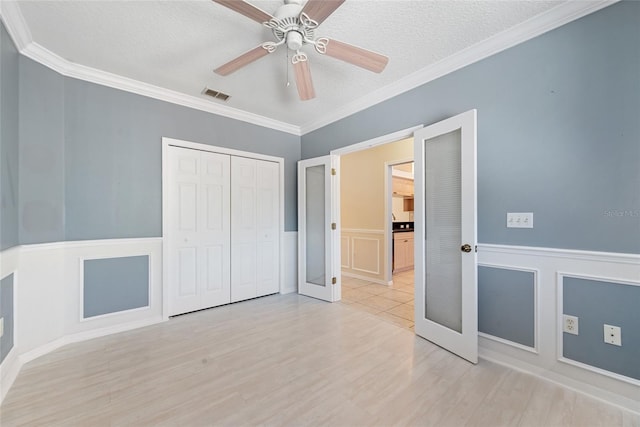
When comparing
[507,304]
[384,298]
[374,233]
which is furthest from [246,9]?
[374,233]

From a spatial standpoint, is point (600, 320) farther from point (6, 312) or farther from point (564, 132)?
point (6, 312)

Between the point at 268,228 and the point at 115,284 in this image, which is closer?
the point at 115,284

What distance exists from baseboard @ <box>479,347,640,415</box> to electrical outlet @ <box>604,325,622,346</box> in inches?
12.6

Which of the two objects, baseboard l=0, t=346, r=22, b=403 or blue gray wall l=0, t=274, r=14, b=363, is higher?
blue gray wall l=0, t=274, r=14, b=363

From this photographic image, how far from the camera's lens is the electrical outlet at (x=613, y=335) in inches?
67.3

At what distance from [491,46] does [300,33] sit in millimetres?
1632

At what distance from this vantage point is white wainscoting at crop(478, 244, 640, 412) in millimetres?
1686

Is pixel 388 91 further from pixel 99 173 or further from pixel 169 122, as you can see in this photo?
pixel 99 173

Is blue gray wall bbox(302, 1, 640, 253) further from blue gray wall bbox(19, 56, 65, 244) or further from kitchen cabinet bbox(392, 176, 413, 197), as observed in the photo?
kitchen cabinet bbox(392, 176, 413, 197)

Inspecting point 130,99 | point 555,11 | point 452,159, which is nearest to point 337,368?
point 452,159

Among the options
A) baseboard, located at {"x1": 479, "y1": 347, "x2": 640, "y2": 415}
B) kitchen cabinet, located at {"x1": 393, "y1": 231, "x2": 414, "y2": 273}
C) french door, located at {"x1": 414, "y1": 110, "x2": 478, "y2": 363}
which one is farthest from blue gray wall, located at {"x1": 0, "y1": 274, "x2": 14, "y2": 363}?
kitchen cabinet, located at {"x1": 393, "y1": 231, "x2": 414, "y2": 273}

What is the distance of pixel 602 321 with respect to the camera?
177cm

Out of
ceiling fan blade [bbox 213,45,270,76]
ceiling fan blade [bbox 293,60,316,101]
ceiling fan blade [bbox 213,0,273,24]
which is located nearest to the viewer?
ceiling fan blade [bbox 213,0,273,24]

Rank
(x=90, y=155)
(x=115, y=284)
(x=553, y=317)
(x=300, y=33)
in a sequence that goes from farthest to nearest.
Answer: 1. (x=115, y=284)
2. (x=90, y=155)
3. (x=553, y=317)
4. (x=300, y=33)
